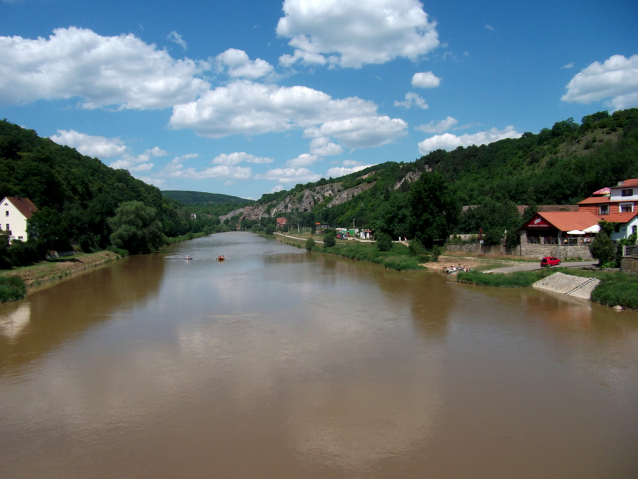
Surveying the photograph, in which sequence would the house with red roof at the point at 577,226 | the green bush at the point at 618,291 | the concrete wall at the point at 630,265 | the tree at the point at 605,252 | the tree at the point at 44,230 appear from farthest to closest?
the tree at the point at 44,230, the house with red roof at the point at 577,226, the tree at the point at 605,252, the concrete wall at the point at 630,265, the green bush at the point at 618,291

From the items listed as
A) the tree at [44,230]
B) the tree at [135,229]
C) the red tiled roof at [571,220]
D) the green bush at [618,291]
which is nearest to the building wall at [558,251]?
the red tiled roof at [571,220]

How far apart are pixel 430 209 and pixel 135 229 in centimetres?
3054

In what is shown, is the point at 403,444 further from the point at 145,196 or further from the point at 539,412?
the point at 145,196

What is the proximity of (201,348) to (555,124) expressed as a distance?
74.3 m

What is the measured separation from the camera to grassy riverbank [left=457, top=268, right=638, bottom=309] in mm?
16844

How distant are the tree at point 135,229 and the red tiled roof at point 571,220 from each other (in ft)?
127

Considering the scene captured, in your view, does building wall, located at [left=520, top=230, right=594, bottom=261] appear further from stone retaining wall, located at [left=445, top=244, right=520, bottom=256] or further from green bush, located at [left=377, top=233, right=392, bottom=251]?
green bush, located at [left=377, top=233, right=392, bottom=251]

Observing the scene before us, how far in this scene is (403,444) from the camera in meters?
7.66

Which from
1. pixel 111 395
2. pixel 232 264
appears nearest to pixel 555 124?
pixel 232 264

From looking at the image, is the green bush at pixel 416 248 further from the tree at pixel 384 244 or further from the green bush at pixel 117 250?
the green bush at pixel 117 250

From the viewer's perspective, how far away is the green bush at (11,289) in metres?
19.8

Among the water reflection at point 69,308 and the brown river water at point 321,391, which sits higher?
the water reflection at point 69,308

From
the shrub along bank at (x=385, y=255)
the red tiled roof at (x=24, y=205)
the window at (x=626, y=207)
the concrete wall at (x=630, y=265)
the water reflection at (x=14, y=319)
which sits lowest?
the water reflection at (x=14, y=319)

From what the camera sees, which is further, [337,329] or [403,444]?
[337,329]
